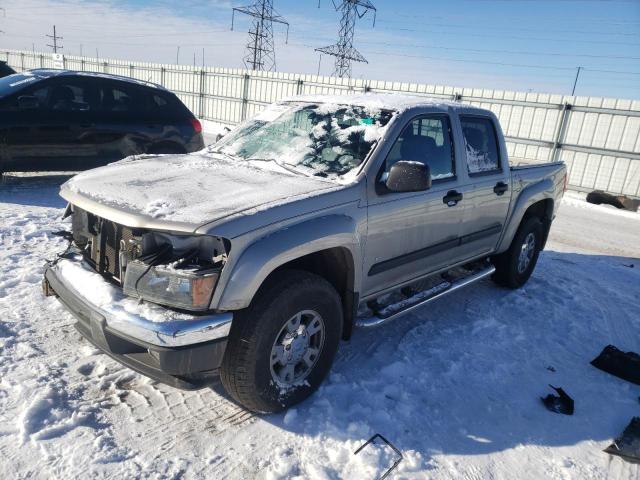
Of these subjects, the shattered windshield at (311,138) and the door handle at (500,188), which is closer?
the shattered windshield at (311,138)

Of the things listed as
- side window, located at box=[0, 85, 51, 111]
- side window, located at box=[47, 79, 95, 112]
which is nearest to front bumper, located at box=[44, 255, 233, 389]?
side window, located at box=[0, 85, 51, 111]

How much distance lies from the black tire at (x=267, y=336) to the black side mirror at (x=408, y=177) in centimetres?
81

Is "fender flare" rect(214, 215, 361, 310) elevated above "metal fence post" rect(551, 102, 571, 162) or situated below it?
below

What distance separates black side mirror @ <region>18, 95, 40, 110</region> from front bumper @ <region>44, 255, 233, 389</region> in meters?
5.45

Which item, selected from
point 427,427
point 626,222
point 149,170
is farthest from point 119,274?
point 626,222

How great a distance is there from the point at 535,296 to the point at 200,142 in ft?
19.5

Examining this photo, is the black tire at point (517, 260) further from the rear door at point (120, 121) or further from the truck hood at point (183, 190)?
the rear door at point (120, 121)

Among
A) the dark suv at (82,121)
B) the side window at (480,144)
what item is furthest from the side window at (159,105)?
the side window at (480,144)

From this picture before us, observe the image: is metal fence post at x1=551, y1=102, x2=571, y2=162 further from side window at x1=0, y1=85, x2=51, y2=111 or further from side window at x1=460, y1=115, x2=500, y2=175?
side window at x1=0, y1=85, x2=51, y2=111

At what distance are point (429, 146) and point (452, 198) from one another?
1.51ft

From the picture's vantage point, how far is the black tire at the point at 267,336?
262 cm

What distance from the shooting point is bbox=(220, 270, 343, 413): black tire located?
2.62 metres

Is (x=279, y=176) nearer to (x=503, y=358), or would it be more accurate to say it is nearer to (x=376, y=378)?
(x=376, y=378)

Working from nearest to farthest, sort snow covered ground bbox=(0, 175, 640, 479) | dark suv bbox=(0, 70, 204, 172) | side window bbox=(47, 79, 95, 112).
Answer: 1. snow covered ground bbox=(0, 175, 640, 479)
2. dark suv bbox=(0, 70, 204, 172)
3. side window bbox=(47, 79, 95, 112)
